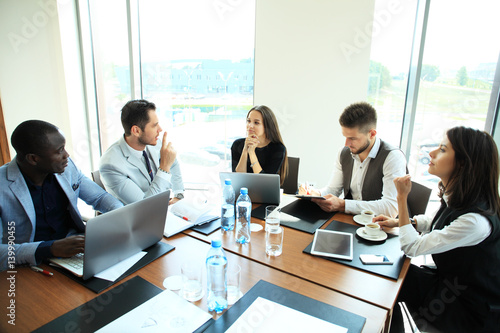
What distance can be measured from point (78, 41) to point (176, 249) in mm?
3519

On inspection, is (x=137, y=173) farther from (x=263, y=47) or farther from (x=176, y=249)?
(x=263, y=47)

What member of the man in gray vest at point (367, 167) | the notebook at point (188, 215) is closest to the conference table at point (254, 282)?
the notebook at point (188, 215)

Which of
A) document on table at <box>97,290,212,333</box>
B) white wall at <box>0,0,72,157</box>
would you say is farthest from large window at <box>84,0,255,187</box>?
document on table at <box>97,290,212,333</box>

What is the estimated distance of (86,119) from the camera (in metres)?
3.96

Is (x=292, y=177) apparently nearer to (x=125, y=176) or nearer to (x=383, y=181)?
(x=383, y=181)

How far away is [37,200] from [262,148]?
1.58m

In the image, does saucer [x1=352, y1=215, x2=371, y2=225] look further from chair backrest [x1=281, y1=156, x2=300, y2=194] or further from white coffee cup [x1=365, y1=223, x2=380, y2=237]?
chair backrest [x1=281, y1=156, x2=300, y2=194]

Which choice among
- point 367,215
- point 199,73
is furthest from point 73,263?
point 199,73

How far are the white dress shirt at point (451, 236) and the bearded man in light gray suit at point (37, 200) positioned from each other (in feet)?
4.57

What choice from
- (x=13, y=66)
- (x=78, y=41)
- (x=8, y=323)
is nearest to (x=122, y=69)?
(x=78, y=41)

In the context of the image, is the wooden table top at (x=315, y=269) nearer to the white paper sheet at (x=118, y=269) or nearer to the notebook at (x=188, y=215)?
the notebook at (x=188, y=215)

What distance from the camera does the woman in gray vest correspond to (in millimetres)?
1276

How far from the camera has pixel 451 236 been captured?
128cm

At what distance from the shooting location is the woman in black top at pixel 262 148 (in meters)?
2.44
